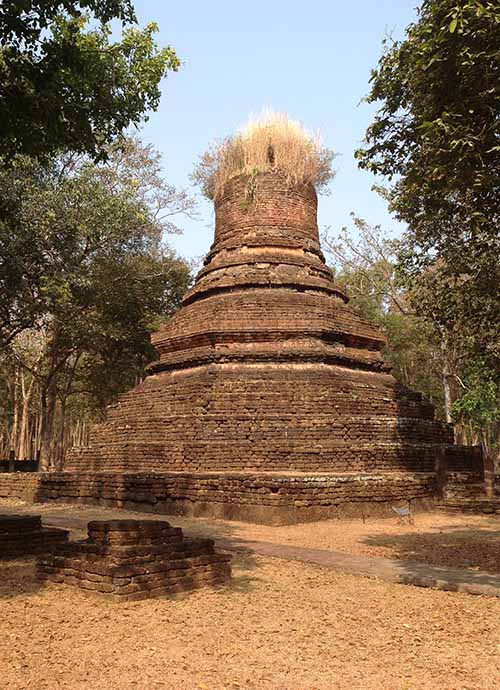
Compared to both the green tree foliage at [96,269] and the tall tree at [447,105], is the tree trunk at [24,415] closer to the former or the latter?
the green tree foliage at [96,269]

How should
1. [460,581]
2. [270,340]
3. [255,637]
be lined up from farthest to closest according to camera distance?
1. [270,340]
2. [460,581]
3. [255,637]

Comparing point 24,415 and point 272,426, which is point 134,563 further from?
point 24,415

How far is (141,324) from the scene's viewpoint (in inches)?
1014

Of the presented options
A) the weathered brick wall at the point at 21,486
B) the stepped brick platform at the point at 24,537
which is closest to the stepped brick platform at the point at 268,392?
the weathered brick wall at the point at 21,486

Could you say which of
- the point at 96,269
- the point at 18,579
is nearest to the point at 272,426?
the point at 18,579

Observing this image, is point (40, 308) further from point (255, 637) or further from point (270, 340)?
point (255, 637)

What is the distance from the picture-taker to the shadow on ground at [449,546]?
25.1 feet

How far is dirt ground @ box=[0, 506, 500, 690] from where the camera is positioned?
3.77 meters

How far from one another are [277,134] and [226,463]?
983 centimetres

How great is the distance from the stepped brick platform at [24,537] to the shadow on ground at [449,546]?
4.39 metres

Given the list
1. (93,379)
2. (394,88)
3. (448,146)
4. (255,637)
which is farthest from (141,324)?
(255,637)

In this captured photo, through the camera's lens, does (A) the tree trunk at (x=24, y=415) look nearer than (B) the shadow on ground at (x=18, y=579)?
No

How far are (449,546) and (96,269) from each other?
18.3 meters

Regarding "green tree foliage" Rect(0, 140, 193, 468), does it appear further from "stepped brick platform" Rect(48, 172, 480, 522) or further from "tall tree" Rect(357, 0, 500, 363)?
"tall tree" Rect(357, 0, 500, 363)
